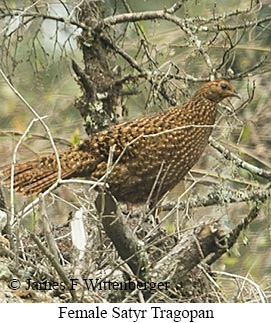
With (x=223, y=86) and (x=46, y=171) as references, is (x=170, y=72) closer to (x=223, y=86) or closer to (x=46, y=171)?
(x=223, y=86)

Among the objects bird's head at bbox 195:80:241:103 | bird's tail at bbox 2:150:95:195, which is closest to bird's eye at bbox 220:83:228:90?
bird's head at bbox 195:80:241:103

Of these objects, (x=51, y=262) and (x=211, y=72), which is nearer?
(x=51, y=262)

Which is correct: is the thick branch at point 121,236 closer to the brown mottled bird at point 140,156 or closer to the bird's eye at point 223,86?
the brown mottled bird at point 140,156

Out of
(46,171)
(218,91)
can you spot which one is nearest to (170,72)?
(218,91)

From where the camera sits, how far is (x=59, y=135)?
1.95 meters

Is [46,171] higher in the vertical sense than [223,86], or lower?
lower

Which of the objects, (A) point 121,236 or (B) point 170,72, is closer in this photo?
(A) point 121,236

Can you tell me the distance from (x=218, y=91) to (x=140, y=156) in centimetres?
18

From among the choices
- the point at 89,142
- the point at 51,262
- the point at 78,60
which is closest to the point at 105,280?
the point at 51,262

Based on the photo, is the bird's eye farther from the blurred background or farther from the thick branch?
the thick branch

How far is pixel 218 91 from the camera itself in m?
1.95

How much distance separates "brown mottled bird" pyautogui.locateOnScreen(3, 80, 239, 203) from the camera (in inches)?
74.0

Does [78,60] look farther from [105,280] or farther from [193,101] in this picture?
[105,280]
